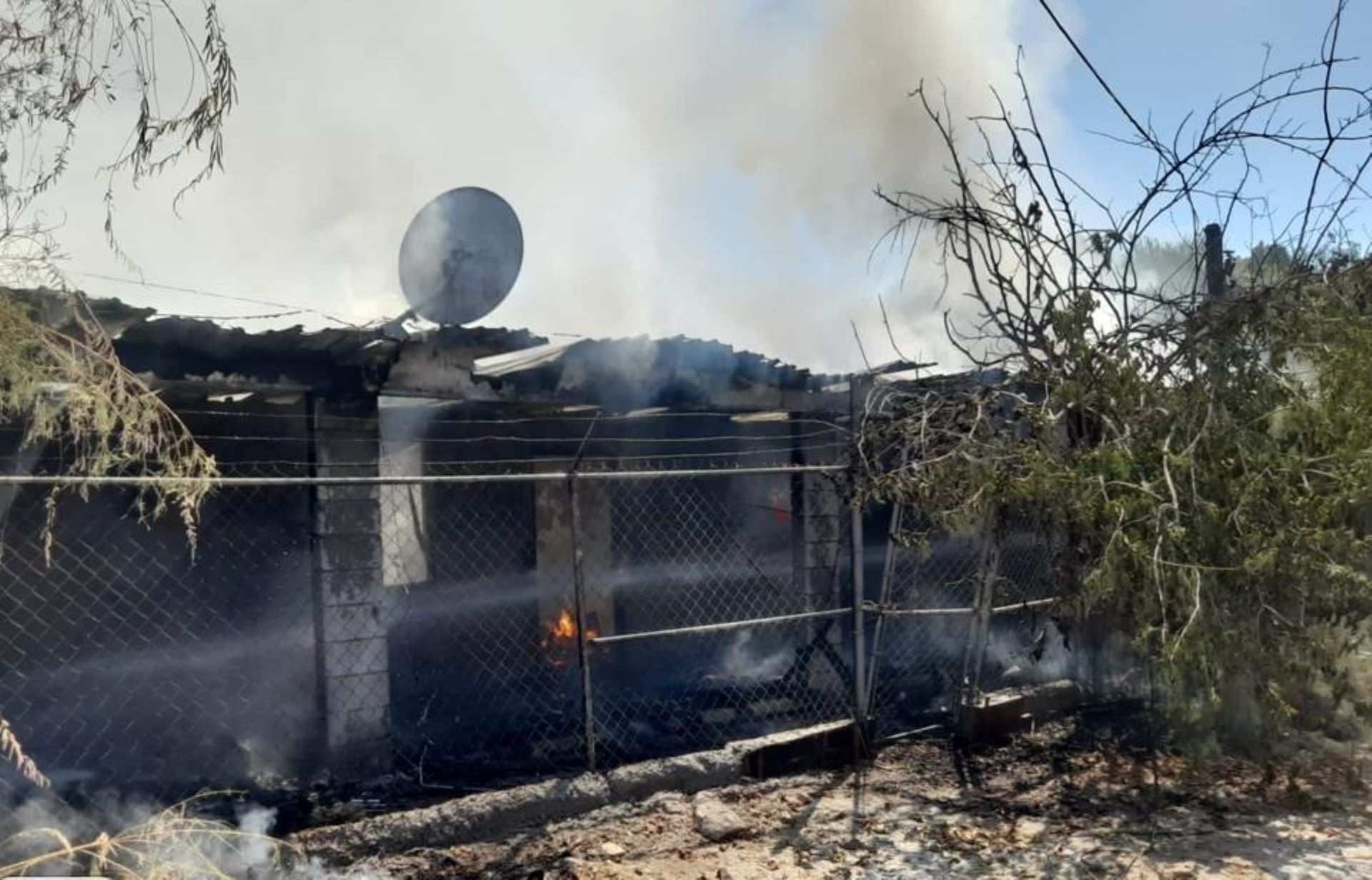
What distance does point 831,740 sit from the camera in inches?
232

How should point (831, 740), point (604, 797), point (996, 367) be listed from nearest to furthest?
point (604, 797)
point (831, 740)
point (996, 367)

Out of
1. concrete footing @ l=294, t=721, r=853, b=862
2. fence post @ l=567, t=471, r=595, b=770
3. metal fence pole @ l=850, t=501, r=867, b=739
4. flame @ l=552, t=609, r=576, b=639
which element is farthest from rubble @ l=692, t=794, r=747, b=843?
flame @ l=552, t=609, r=576, b=639

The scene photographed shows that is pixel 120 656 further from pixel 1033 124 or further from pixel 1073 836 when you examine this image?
pixel 1033 124

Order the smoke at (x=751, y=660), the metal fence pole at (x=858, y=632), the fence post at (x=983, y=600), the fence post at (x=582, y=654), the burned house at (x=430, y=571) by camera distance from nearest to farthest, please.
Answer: the fence post at (x=582, y=654)
the metal fence pole at (x=858, y=632)
the fence post at (x=983, y=600)
the burned house at (x=430, y=571)
the smoke at (x=751, y=660)

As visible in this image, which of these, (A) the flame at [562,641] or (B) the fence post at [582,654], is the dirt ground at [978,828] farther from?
(A) the flame at [562,641]

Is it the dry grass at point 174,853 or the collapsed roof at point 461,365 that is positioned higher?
the collapsed roof at point 461,365

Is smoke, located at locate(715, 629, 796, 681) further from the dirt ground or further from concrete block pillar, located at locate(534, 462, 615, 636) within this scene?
the dirt ground

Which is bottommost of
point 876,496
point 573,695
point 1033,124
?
point 573,695

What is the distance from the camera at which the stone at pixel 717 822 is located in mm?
4898

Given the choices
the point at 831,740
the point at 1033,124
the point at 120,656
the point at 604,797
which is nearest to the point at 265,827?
the point at 604,797

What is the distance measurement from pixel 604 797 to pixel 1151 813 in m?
2.91

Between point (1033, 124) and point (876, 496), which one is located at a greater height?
point (1033, 124)

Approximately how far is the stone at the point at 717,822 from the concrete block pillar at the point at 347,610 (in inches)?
109

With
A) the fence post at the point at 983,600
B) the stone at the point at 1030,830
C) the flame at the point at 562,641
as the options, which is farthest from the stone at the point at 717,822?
the flame at the point at 562,641
